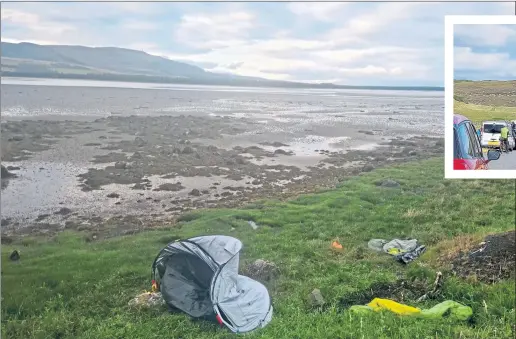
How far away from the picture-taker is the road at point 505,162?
582cm

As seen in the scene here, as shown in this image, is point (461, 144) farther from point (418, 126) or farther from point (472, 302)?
point (472, 302)

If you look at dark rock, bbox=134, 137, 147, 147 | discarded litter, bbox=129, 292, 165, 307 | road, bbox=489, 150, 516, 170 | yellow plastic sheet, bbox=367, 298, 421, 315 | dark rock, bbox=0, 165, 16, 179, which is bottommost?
yellow plastic sheet, bbox=367, 298, 421, 315

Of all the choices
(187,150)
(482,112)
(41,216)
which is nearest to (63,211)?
(41,216)

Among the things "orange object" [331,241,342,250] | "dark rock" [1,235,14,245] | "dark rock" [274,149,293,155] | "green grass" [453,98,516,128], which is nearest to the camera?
"green grass" [453,98,516,128]

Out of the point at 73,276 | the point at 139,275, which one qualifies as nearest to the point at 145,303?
the point at 139,275

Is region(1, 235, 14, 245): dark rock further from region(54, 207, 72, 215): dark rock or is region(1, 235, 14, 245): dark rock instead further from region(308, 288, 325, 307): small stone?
region(308, 288, 325, 307): small stone

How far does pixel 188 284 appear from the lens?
19.3ft

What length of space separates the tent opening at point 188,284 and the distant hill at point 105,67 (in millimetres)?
→ 3100

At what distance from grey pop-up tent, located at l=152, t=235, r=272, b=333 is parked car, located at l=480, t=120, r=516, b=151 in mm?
3568

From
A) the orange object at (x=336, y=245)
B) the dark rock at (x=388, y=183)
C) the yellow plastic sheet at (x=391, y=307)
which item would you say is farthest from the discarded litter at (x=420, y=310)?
the dark rock at (x=388, y=183)

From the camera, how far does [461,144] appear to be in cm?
600

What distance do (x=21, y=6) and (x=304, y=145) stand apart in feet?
16.1

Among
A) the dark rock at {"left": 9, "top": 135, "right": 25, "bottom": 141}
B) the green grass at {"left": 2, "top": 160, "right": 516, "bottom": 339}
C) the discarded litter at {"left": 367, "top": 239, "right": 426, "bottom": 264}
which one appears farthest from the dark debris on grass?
the dark rock at {"left": 9, "top": 135, "right": 25, "bottom": 141}

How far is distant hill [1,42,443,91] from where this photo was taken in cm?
681
